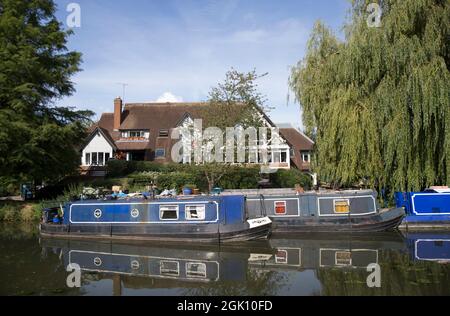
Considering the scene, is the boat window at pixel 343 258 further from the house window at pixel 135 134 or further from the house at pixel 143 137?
the house window at pixel 135 134

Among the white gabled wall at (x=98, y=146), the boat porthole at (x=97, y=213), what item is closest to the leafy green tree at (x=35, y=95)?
the boat porthole at (x=97, y=213)

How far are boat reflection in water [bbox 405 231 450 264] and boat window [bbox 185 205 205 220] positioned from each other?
25.3 ft

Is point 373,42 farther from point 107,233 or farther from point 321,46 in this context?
point 107,233

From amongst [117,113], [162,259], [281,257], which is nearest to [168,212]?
[162,259]

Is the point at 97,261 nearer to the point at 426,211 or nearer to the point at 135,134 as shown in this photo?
the point at 426,211

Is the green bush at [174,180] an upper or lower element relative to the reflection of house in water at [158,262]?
upper

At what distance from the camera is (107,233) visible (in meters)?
17.6

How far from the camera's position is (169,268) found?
12.8 meters

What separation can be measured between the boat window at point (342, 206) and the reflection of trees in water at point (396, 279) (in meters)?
4.76

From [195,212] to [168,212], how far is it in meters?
1.18

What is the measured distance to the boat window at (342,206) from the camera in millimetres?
17828

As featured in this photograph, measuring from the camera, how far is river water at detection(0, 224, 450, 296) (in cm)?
1049
